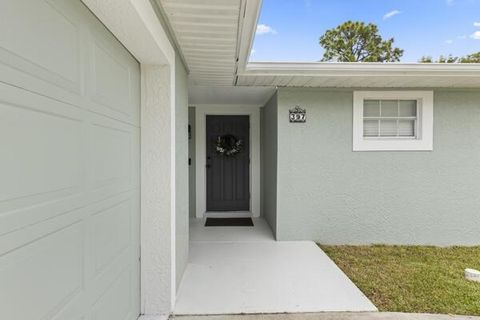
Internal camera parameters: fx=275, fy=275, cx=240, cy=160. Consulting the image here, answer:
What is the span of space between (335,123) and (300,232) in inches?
71.9

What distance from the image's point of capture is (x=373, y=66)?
362cm

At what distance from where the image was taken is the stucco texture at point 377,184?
4.37 m

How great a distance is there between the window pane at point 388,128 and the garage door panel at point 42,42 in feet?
14.4

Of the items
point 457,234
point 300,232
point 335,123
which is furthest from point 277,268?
point 457,234

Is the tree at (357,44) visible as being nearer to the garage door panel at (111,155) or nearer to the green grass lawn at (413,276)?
the green grass lawn at (413,276)

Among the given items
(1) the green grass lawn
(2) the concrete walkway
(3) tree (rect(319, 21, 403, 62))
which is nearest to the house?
(1) the green grass lawn

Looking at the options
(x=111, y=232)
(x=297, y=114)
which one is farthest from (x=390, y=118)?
(x=111, y=232)

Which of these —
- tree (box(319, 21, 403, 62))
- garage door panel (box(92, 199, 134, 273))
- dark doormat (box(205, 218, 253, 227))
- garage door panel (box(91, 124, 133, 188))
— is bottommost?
dark doormat (box(205, 218, 253, 227))

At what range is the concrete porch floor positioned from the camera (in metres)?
2.55

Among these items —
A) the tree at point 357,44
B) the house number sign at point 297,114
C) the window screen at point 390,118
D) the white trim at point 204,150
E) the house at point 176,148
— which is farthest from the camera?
the tree at point 357,44

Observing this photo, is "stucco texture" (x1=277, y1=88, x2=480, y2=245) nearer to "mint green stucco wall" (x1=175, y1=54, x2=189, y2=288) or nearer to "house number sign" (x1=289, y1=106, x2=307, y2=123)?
"house number sign" (x1=289, y1=106, x2=307, y2=123)

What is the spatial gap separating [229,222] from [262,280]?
2.52m

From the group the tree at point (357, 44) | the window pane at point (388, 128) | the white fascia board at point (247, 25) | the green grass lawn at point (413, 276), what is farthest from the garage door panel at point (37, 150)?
the tree at point (357, 44)

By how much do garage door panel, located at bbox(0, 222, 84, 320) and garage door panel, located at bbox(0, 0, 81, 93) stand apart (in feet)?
2.23
